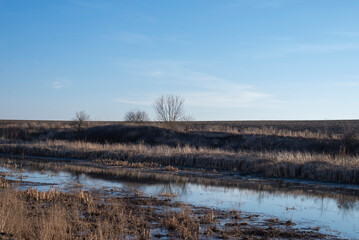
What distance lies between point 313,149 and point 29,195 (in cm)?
2284

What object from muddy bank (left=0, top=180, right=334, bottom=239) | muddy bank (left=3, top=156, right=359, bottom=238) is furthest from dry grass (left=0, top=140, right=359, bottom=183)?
muddy bank (left=0, top=180, right=334, bottom=239)

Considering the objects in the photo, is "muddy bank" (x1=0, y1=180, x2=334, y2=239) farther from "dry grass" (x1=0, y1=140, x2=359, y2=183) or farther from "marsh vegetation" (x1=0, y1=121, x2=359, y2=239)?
"dry grass" (x1=0, y1=140, x2=359, y2=183)

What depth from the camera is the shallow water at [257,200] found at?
11844 millimetres

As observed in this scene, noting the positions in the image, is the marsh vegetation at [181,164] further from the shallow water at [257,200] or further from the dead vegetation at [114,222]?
the shallow water at [257,200]

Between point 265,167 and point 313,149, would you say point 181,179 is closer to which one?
point 265,167

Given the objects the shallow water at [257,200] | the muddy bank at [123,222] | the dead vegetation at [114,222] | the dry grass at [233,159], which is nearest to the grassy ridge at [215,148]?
the dry grass at [233,159]

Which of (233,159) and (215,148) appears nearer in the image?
(233,159)

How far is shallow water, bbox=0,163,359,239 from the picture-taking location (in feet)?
38.9

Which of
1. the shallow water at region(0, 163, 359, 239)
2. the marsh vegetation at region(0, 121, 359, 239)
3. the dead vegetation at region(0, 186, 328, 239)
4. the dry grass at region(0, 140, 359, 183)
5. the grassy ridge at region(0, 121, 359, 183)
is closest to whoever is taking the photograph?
the dead vegetation at region(0, 186, 328, 239)

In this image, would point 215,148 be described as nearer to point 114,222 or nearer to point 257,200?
point 257,200

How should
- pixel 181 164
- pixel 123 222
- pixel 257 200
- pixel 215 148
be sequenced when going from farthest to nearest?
1. pixel 215 148
2. pixel 181 164
3. pixel 257 200
4. pixel 123 222

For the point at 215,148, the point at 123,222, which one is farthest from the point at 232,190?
the point at 215,148

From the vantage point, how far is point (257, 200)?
Answer: 15.1 meters

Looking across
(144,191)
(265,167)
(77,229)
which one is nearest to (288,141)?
(265,167)
